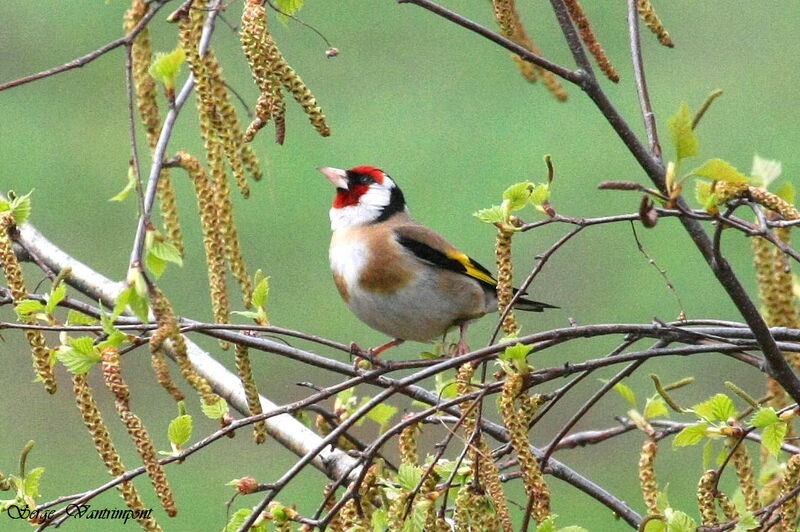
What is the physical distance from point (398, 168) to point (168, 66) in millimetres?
7872

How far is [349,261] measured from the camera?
4.33 meters

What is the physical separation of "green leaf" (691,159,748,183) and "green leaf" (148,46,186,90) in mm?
842

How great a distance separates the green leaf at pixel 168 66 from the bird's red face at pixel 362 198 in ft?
7.78

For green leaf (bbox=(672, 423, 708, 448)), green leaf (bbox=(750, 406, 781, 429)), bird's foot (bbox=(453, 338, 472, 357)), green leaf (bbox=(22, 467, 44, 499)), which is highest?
green leaf (bbox=(750, 406, 781, 429))

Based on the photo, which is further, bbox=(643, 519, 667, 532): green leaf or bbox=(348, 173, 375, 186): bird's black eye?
bbox=(348, 173, 375, 186): bird's black eye

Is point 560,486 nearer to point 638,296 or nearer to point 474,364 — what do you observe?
point 638,296

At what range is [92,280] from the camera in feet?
10.5

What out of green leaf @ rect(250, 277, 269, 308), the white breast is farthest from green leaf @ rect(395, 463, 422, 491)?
the white breast

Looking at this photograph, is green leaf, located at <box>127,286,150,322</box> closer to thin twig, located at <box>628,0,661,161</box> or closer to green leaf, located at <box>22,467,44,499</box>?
green leaf, located at <box>22,467,44,499</box>

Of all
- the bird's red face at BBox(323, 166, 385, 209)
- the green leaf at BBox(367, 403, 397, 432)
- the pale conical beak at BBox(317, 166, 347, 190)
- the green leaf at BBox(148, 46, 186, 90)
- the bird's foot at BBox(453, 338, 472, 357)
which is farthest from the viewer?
the bird's red face at BBox(323, 166, 385, 209)

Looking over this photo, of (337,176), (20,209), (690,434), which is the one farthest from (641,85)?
(337,176)

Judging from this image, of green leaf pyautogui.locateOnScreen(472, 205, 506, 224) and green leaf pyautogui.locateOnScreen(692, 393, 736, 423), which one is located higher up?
green leaf pyautogui.locateOnScreen(472, 205, 506, 224)

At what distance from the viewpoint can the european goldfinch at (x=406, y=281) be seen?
4.24 meters

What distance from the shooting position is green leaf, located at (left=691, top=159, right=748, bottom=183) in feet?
6.50
